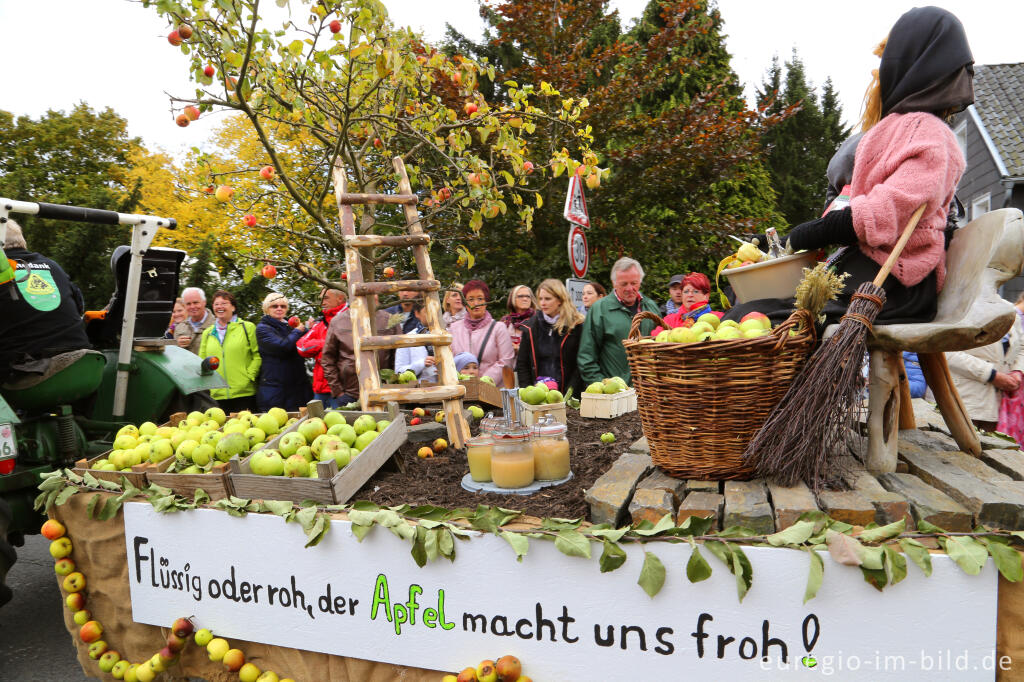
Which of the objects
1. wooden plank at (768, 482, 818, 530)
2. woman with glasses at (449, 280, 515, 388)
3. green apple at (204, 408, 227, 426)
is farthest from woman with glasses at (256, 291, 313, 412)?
wooden plank at (768, 482, 818, 530)

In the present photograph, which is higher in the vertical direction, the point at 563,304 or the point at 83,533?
the point at 563,304

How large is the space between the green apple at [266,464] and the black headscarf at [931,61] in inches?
91.3

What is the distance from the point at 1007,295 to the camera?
13062 millimetres

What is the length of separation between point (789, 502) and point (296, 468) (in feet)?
5.16

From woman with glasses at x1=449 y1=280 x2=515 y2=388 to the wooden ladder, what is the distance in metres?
1.55

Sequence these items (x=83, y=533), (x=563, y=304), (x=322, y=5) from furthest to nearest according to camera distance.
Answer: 1. (x=563, y=304)
2. (x=322, y=5)
3. (x=83, y=533)

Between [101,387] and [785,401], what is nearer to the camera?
[785,401]

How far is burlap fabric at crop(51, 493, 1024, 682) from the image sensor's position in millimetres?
2004

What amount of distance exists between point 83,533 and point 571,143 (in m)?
8.55

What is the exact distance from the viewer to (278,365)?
576 cm

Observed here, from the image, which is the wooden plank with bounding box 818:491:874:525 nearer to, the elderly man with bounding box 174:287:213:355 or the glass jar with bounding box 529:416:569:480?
the glass jar with bounding box 529:416:569:480

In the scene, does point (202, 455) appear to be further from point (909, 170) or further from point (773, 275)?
point (909, 170)

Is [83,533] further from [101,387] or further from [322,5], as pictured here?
[322,5]

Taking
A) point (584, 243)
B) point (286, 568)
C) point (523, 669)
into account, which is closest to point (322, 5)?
point (286, 568)
